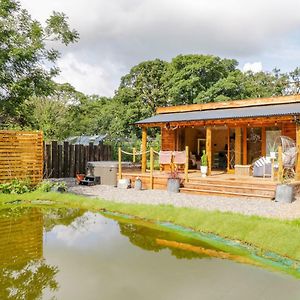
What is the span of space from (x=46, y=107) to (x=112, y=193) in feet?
54.3

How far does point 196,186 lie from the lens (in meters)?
12.7

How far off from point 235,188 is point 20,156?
25.0 feet

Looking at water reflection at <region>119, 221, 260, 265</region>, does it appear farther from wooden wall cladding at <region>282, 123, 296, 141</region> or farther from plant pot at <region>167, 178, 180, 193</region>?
wooden wall cladding at <region>282, 123, 296, 141</region>

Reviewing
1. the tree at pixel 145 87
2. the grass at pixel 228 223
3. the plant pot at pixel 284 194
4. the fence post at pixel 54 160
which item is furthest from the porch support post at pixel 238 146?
the tree at pixel 145 87

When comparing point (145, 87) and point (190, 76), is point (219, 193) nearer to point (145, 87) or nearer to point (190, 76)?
point (190, 76)

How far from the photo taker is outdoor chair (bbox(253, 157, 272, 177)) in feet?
44.2

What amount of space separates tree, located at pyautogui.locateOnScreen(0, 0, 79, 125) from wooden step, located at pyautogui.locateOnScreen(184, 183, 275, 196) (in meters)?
6.85

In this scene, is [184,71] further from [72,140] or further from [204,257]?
[204,257]

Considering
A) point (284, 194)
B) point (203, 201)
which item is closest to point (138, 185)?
point (203, 201)

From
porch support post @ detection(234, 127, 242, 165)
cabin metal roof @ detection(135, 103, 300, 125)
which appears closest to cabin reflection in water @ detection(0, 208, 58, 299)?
cabin metal roof @ detection(135, 103, 300, 125)

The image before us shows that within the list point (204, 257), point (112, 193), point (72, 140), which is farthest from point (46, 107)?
point (204, 257)

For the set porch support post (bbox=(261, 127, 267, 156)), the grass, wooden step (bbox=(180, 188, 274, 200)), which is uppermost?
porch support post (bbox=(261, 127, 267, 156))

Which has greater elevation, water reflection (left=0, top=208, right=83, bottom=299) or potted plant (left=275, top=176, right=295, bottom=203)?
potted plant (left=275, top=176, right=295, bottom=203)

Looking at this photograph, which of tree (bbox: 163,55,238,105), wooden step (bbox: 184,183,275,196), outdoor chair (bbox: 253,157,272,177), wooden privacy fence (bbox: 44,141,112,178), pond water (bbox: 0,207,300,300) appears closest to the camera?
pond water (bbox: 0,207,300,300)
